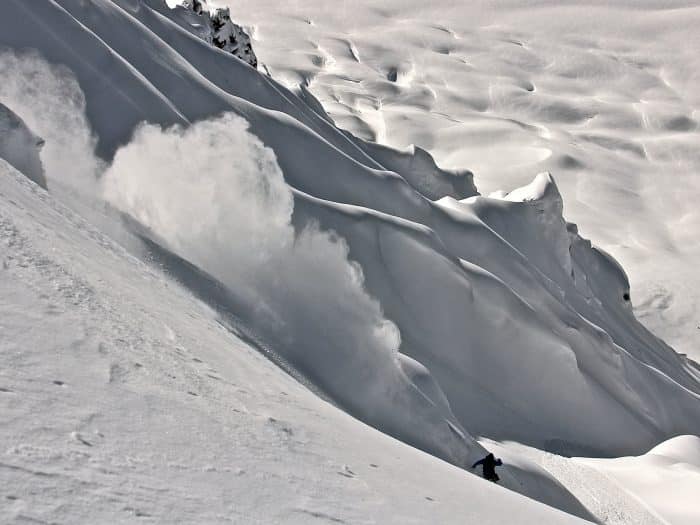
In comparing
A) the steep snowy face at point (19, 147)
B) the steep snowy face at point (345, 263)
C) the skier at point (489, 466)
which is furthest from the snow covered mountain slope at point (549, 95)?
the steep snowy face at point (19, 147)

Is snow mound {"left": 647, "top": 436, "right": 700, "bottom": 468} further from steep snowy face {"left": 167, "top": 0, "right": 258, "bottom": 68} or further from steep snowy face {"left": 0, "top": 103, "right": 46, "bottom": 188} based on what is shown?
steep snowy face {"left": 167, "top": 0, "right": 258, "bottom": 68}

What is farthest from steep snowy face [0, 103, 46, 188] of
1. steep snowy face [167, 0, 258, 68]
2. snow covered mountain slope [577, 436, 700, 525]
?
steep snowy face [167, 0, 258, 68]

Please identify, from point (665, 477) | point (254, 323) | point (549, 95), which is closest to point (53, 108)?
point (254, 323)

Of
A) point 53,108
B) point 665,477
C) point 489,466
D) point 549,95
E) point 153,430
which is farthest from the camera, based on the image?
point 549,95

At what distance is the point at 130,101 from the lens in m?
12.5

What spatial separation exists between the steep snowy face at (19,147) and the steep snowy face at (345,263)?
4.88 feet

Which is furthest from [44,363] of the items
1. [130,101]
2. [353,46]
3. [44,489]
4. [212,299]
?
[353,46]

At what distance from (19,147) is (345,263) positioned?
5.05m

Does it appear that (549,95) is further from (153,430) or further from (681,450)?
(153,430)

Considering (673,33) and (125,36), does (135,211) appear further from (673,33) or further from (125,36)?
(673,33)

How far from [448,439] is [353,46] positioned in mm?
63255

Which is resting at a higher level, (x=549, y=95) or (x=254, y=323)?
(x=549, y=95)

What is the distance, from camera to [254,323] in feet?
33.7

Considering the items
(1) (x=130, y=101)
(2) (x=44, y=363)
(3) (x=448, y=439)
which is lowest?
(2) (x=44, y=363)
